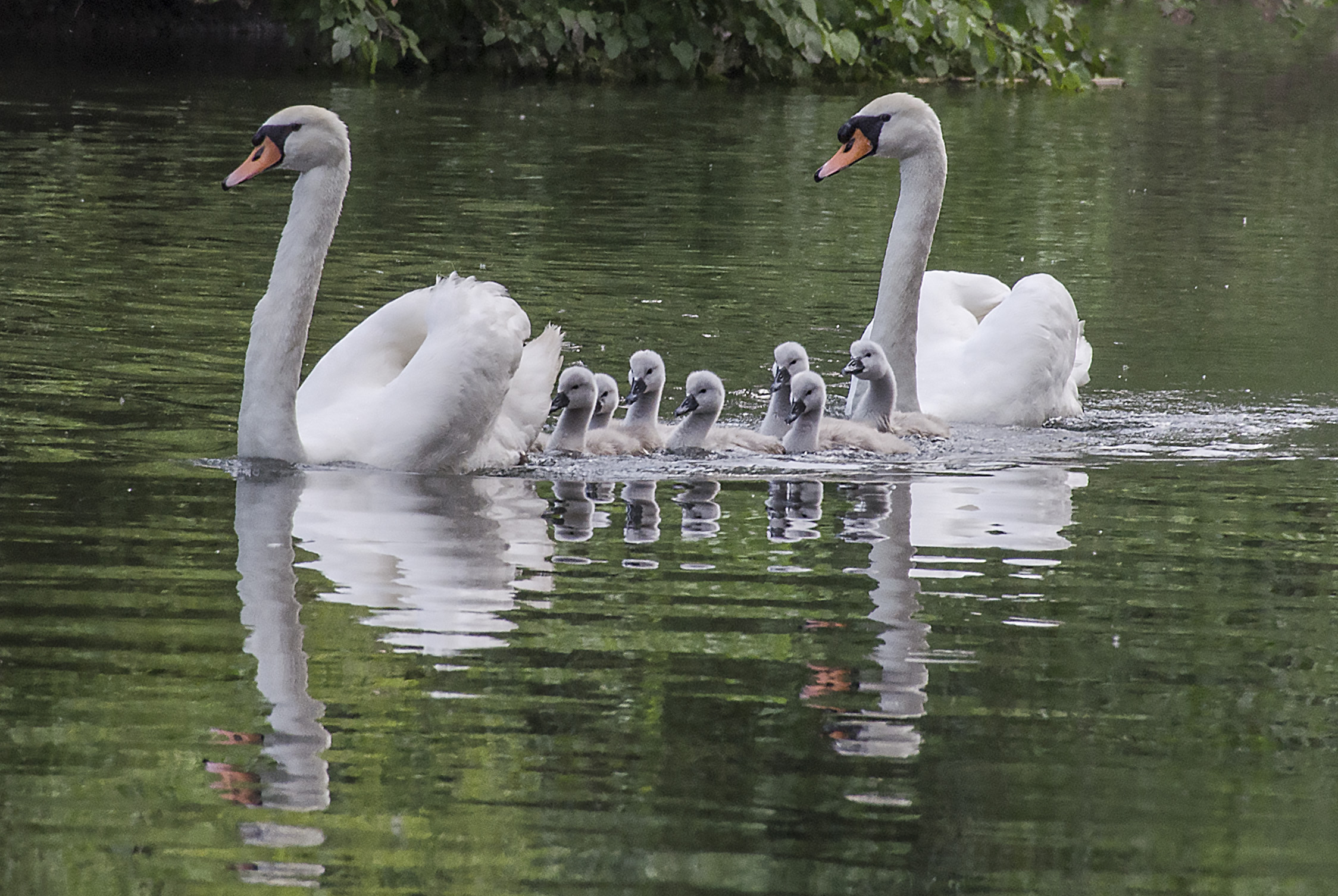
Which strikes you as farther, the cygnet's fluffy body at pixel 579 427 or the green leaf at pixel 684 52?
the green leaf at pixel 684 52

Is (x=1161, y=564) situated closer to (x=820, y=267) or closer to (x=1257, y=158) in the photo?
(x=820, y=267)

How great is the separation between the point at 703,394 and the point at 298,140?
193 cm

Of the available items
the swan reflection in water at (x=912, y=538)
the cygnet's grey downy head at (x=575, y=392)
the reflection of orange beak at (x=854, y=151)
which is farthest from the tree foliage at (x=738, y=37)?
the swan reflection in water at (x=912, y=538)

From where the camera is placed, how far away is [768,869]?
4391mm

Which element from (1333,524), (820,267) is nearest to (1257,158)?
(820,267)

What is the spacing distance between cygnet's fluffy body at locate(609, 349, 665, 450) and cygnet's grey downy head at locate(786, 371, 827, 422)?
588mm

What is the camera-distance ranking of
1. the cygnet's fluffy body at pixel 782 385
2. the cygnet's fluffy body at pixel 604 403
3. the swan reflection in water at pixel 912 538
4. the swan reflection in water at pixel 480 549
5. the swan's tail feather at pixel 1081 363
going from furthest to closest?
the swan's tail feather at pixel 1081 363 → the cygnet's fluffy body at pixel 782 385 → the cygnet's fluffy body at pixel 604 403 → the swan reflection in water at pixel 912 538 → the swan reflection in water at pixel 480 549

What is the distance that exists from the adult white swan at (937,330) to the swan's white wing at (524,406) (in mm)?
→ 1401

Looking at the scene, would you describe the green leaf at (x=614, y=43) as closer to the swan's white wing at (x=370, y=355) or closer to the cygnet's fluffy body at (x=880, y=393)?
the cygnet's fluffy body at (x=880, y=393)

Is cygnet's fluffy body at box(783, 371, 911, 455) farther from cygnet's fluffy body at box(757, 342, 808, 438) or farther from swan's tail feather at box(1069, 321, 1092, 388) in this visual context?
swan's tail feather at box(1069, 321, 1092, 388)

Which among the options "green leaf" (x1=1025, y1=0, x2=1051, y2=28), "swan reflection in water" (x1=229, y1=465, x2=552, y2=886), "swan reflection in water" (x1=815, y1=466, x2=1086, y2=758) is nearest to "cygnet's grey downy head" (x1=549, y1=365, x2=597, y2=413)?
"swan reflection in water" (x1=229, y1=465, x2=552, y2=886)

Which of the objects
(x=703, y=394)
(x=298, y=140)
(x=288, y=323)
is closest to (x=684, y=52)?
(x=703, y=394)

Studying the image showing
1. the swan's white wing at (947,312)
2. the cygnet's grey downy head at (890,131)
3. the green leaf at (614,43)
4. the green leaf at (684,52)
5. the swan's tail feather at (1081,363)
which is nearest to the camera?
the cygnet's grey downy head at (890,131)

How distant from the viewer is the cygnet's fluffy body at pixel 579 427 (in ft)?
29.9
